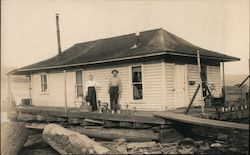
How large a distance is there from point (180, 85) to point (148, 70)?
1648 mm

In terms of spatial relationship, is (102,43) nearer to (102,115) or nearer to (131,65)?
(131,65)

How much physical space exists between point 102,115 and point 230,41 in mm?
7668

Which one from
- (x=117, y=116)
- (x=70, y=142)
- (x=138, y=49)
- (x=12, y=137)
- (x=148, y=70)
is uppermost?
(x=138, y=49)

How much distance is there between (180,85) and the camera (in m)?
14.6

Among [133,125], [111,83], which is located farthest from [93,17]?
[133,125]

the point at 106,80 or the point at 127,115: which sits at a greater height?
the point at 106,80

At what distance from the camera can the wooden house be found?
45.1ft

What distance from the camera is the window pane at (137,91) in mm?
14742

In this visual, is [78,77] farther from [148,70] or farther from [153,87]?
[153,87]

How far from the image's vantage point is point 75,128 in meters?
14.2

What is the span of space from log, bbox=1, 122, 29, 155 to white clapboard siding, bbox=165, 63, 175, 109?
5.96m

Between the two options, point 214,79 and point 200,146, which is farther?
point 214,79

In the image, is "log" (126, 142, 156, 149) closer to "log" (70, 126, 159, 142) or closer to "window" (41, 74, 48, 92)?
"log" (70, 126, 159, 142)

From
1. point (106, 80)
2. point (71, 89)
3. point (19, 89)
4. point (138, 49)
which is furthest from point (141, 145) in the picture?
point (19, 89)
